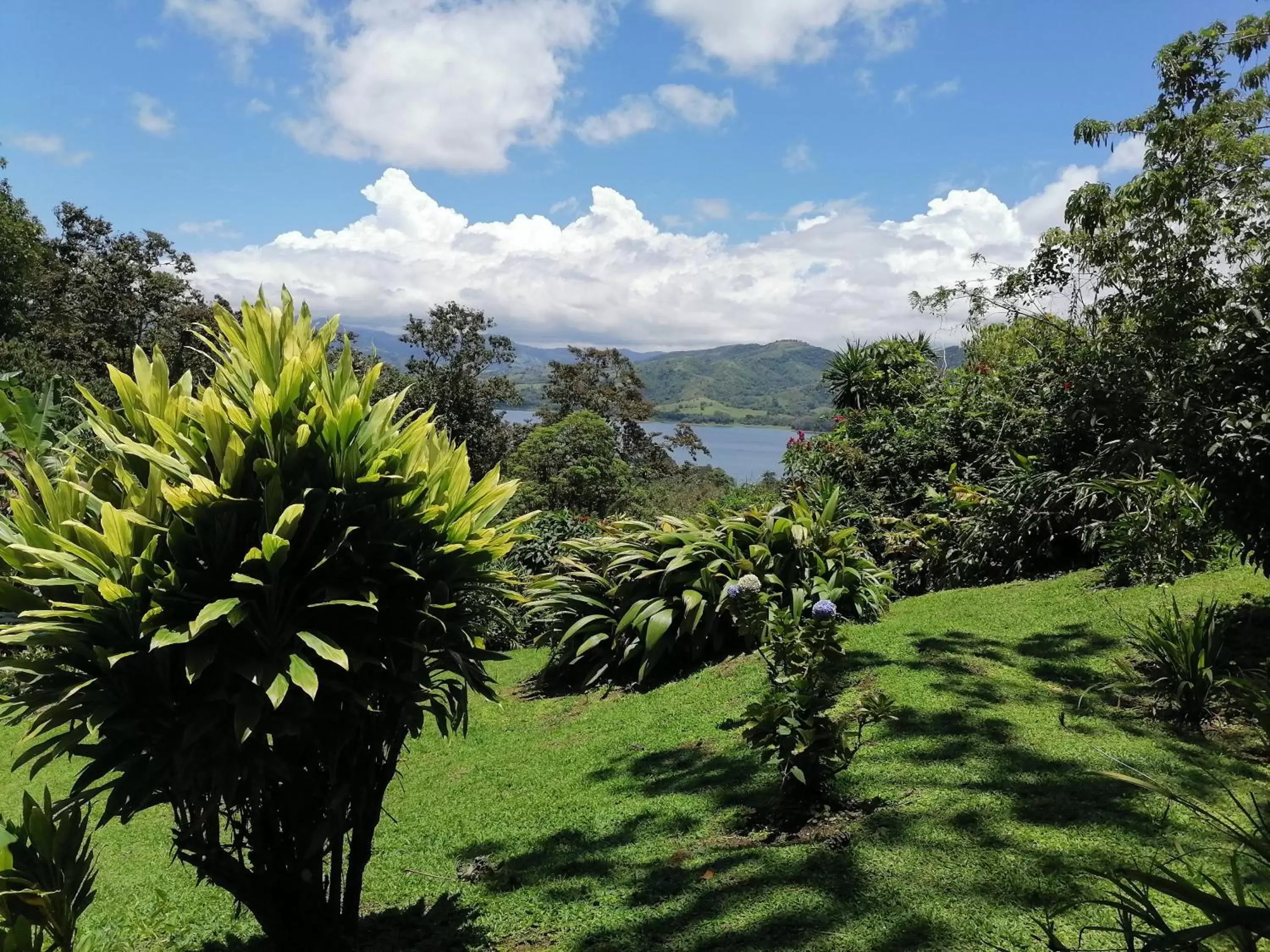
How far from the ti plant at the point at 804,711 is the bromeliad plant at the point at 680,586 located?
93.4 inches

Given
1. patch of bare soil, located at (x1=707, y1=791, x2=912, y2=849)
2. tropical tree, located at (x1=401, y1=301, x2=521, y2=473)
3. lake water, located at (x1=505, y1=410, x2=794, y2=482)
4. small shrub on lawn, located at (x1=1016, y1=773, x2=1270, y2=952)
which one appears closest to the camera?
small shrub on lawn, located at (x1=1016, y1=773, x2=1270, y2=952)

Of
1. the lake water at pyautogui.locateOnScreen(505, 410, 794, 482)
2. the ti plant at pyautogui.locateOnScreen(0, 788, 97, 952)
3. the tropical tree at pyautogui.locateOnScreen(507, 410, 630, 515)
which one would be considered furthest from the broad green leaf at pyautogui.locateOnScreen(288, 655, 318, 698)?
the tropical tree at pyautogui.locateOnScreen(507, 410, 630, 515)

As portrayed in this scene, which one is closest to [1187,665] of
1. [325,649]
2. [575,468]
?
[325,649]

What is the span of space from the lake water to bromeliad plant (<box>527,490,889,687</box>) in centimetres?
493

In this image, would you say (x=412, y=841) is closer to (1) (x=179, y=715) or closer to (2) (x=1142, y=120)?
(1) (x=179, y=715)

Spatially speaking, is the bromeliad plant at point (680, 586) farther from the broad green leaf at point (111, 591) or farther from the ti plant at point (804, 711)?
the broad green leaf at point (111, 591)

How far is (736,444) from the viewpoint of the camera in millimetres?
127625

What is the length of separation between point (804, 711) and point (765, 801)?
0.73 metres

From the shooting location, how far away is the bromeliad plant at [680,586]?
6.87m

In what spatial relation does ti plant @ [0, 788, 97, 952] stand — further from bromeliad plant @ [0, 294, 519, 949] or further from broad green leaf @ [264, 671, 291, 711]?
broad green leaf @ [264, 671, 291, 711]

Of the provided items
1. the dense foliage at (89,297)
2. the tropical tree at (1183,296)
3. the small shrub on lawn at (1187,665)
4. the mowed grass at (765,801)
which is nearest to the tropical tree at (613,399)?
the dense foliage at (89,297)

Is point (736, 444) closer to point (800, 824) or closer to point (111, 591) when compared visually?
point (800, 824)

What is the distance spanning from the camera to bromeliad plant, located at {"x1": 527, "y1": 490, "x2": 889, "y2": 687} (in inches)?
270

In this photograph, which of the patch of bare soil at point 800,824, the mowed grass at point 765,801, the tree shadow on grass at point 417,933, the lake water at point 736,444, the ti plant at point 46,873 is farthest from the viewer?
the lake water at point 736,444
